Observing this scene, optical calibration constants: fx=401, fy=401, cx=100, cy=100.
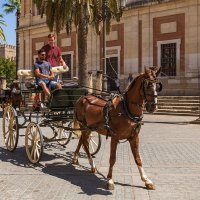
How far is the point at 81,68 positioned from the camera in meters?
15.0

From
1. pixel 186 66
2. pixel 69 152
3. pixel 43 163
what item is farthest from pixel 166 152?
pixel 186 66

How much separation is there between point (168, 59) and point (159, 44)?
48.4 inches

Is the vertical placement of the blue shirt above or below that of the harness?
above

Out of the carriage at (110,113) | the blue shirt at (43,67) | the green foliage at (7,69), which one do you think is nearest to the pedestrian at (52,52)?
the blue shirt at (43,67)

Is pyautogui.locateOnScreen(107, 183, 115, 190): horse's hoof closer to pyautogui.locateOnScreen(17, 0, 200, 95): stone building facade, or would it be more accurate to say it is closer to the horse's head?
the horse's head

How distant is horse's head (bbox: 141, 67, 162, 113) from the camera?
19.1 feet

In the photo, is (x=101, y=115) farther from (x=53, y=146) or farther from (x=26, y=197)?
(x=53, y=146)

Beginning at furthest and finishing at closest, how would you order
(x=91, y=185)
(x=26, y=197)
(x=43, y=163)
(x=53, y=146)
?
(x=53, y=146)
(x=43, y=163)
(x=91, y=185)
(x=26, y=197)

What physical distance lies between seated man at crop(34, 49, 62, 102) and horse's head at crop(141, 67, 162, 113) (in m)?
3.20

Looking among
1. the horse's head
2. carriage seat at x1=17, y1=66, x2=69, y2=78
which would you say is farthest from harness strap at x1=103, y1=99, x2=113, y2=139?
carriage seat at x1=17, y1=66, x2=69, y2=78

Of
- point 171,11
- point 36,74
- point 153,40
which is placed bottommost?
point 36,74

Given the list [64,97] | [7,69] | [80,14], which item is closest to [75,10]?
[80,14]

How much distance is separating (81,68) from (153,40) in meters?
13.8

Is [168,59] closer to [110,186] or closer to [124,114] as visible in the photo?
[124,114]
